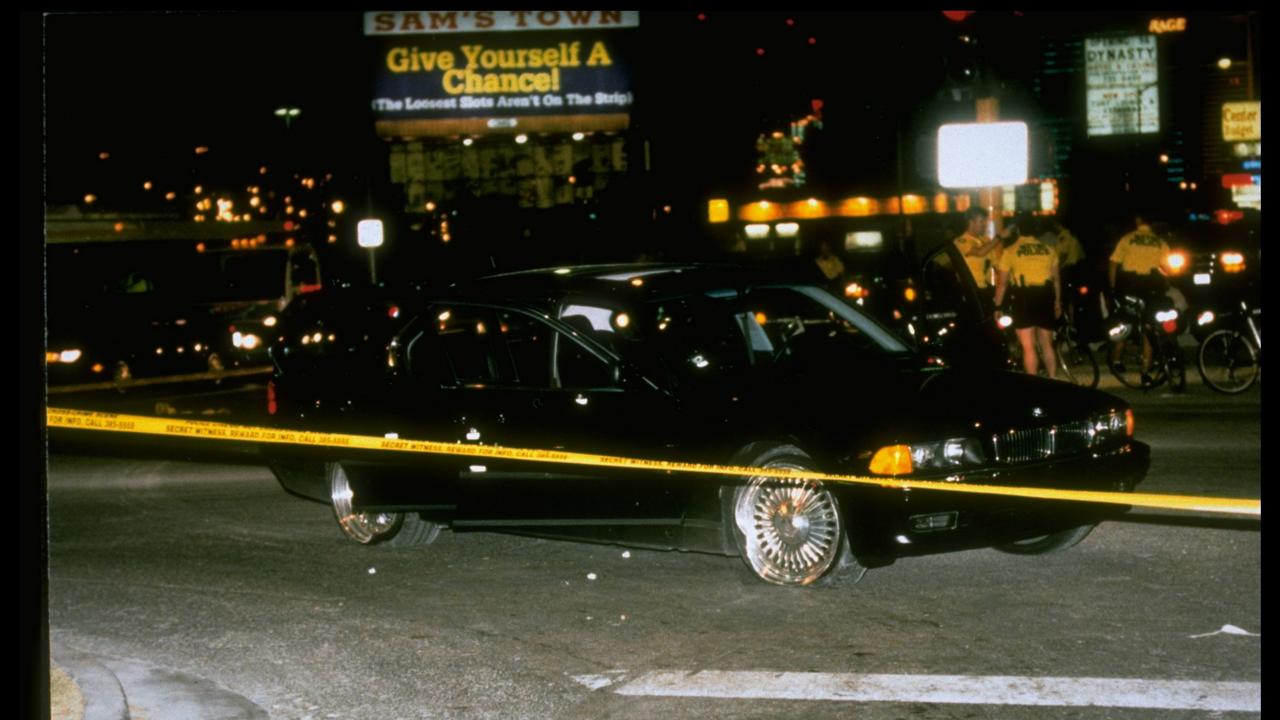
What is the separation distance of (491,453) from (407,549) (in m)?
1.30

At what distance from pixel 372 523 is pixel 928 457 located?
3.62 m

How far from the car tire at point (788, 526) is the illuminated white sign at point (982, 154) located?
13258 mm

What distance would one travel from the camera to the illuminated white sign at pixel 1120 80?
1588 inches

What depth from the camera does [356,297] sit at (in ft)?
32.0

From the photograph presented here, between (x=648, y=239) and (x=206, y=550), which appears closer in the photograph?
(x=206, y=550)

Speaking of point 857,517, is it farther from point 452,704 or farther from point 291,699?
point 291,699

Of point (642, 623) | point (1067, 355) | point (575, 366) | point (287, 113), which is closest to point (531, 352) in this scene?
point (575, 366)

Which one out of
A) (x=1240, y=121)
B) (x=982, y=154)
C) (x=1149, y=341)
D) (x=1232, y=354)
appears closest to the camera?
(x=1232, y=354)

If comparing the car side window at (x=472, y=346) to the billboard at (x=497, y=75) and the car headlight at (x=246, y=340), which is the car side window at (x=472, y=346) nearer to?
the car headlight at (x=246, y=340)

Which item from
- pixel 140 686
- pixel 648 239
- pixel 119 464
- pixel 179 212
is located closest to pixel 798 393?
pixel 140 686

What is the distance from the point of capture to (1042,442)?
25.4ft

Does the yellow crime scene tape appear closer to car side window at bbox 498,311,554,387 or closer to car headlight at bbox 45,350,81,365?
car side window at bbox 498,311,554,387

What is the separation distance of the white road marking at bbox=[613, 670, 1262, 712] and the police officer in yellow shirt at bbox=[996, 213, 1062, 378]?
34.3 ft

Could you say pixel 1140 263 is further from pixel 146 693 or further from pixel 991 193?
pixel 146 693
